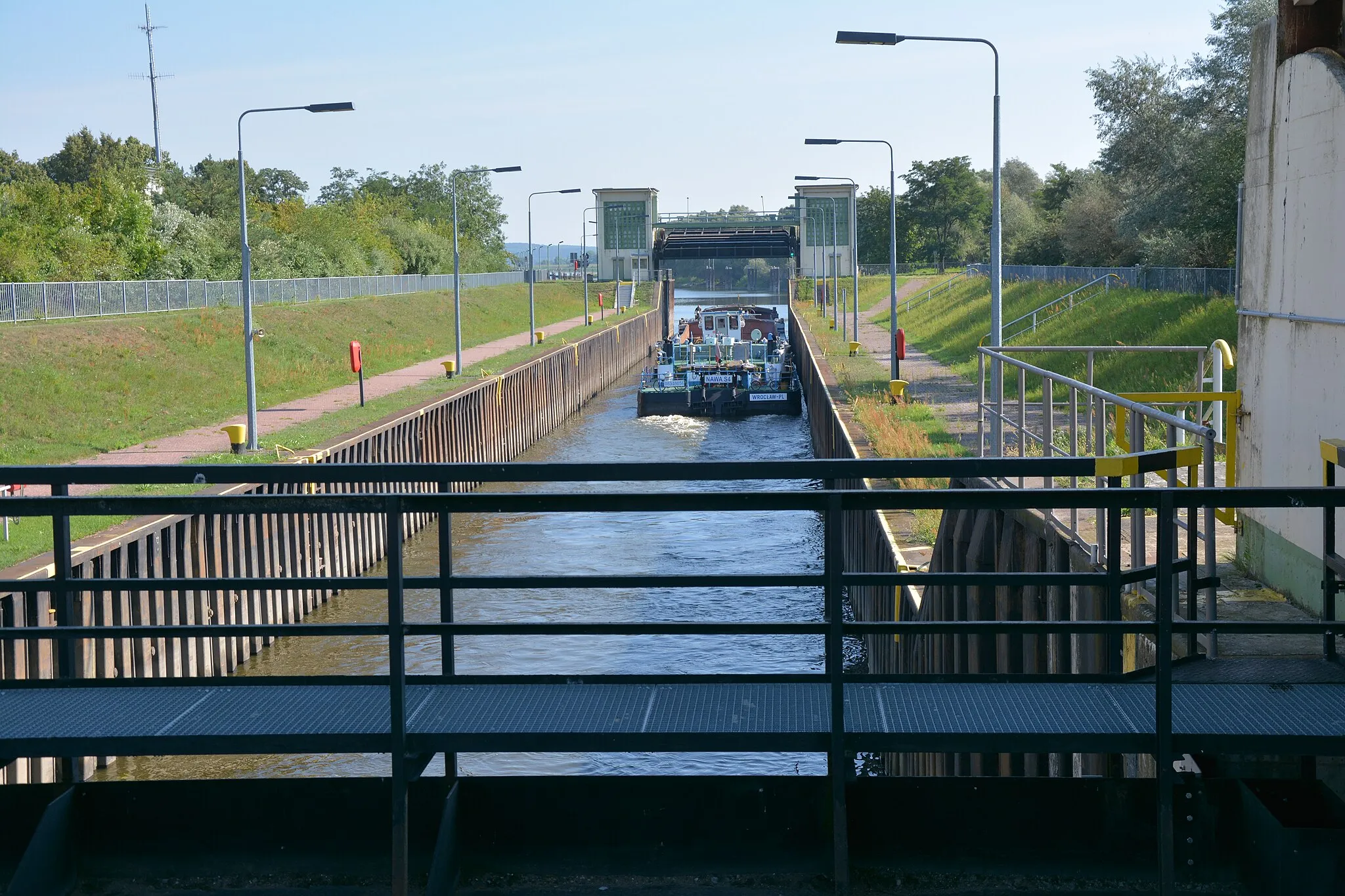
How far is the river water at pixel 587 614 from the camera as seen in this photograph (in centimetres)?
1450

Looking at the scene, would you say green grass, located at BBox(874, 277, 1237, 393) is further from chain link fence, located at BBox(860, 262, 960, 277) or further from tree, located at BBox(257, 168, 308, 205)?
tree, located at BBox(257, 168, 308, 205)

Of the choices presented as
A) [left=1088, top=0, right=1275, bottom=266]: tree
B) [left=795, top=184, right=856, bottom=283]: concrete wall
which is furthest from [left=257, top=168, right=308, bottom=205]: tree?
[left=1088, top=0, right=1275, bottom=266]: tree

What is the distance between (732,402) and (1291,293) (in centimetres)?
4242

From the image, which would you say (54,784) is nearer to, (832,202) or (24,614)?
(24,614)

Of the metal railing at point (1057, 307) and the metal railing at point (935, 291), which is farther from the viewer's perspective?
the metal railing at point (935, 291)

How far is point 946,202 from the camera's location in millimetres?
126875

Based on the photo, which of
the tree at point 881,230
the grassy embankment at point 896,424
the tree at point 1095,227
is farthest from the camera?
the tree at point 881,230

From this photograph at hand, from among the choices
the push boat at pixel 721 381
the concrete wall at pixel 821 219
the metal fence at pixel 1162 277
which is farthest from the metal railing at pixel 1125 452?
the concrete wall at pixel 821 219

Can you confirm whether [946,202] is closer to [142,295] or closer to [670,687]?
[142,295]

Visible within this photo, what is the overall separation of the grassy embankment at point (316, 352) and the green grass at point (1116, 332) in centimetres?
1500

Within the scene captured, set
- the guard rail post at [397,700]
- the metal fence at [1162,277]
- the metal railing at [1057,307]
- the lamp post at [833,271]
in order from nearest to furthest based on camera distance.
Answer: the guard rail post at [397,700] → the metal fence at [1162,277] → the metal railing at [1057,307] → the lamp post at [833,271]

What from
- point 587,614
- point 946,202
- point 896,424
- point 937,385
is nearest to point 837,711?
point 587,614

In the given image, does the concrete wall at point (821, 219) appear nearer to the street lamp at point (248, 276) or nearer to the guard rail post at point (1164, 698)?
the street lamp at point (248, 276)

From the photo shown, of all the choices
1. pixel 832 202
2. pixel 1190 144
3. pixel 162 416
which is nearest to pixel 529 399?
pixel 162 416
